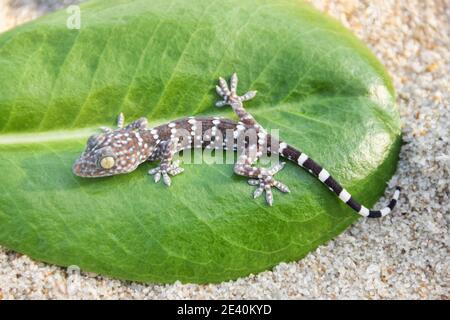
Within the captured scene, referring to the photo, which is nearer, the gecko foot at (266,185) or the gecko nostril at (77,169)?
the gecko nostril at (77,169)

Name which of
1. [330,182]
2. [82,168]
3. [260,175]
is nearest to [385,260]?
[330,182]

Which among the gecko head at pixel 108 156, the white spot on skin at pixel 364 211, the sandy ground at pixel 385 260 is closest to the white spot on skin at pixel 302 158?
the white spot on skin at pixel 364 211

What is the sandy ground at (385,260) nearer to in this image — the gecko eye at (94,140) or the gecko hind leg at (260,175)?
the gecko hind leg at (260,175)

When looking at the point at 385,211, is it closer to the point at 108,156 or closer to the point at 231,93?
the point at 231,93

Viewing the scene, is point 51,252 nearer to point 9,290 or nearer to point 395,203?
point 9,290

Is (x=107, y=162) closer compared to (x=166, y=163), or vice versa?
(x=107, y=162)

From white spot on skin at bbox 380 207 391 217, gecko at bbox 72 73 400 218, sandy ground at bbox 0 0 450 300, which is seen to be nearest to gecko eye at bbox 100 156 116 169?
gecko at bbox 72 73 400 218
